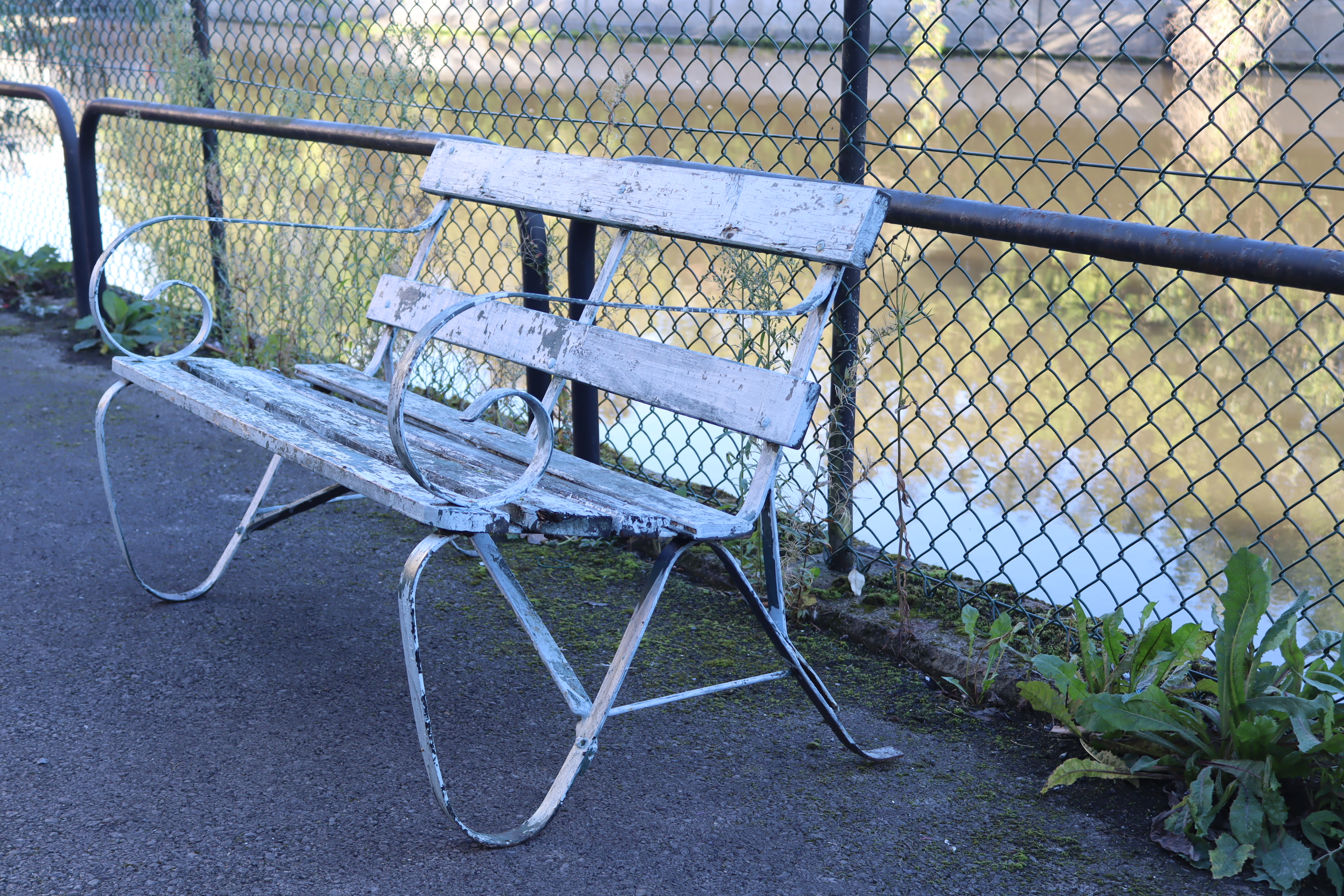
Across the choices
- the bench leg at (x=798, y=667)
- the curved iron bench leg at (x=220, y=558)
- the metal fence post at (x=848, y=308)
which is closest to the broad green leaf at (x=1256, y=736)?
the bench leg at (x=798, y=667)

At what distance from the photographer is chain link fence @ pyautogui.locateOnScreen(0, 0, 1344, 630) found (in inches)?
108

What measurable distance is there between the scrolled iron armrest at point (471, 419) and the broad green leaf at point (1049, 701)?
1133 millimetres

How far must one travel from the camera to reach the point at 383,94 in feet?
13.9

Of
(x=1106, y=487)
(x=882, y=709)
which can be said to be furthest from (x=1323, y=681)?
(x=1106, y=487)

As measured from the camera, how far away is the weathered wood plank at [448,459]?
186 centimetres

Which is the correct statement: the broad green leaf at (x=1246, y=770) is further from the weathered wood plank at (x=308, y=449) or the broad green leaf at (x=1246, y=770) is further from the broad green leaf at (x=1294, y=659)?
the weathered wood plank at (x=308, y=449)

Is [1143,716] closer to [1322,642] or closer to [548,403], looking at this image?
[1322,642]

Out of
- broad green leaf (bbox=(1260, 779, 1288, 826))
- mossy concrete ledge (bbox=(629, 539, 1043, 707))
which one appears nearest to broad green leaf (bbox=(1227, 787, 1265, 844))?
broad green leaf (bbox=(1260, 779, 1288, 826))

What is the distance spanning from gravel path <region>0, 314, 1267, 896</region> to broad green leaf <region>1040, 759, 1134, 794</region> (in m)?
0.04

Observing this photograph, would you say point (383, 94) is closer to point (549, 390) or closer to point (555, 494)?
point (549, 390)

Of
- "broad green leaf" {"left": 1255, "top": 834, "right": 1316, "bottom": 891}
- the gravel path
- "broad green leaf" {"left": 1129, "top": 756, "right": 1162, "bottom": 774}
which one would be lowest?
the gravel path

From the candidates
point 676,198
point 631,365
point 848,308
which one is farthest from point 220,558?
point 848,308

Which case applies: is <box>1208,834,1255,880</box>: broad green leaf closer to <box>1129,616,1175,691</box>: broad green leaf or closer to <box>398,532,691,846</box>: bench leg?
<box>1129,616,1175,691</box>: broad green leaf

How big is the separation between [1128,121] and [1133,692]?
1181 millimetres
